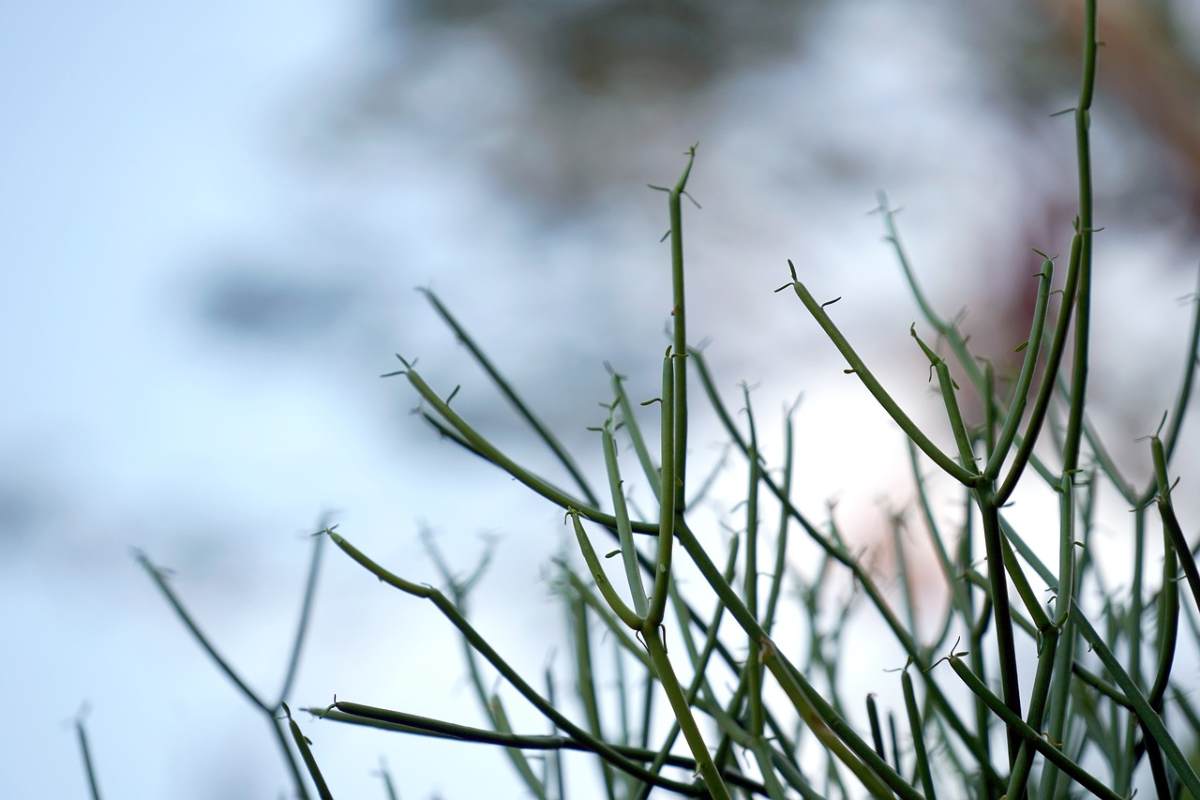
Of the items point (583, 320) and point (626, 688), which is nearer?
point (626, 688)

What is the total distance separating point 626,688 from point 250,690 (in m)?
0.06

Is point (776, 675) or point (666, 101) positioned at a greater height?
point (666, 101)

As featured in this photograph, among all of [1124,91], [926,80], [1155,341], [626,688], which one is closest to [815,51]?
[926,80]

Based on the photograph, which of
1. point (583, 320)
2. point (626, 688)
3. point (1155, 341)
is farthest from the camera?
point (583, 320)

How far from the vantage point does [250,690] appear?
14 centimetres

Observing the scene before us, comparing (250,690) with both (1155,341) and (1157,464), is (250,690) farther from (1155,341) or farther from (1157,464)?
(1155,341)

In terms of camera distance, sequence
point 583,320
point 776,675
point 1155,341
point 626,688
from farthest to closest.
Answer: point 583,320 < point 1155,341 < point 626,688 < point 776,675

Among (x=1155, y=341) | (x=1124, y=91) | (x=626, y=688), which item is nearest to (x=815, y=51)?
(x=1124, y=91)

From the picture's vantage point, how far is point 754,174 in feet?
2.97

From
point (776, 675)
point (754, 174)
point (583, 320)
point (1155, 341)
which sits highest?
point (754, 174)

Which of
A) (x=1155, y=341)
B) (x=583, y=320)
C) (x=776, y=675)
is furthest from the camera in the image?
(x=583, y=320)

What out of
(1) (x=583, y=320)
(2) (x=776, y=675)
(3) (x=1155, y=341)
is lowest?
(2) (x=776, y=675)

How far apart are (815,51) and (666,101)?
117 mm

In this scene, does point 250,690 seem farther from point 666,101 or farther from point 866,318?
point 666,101
